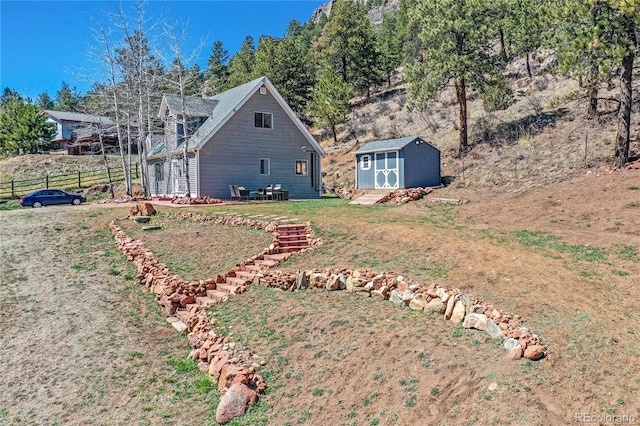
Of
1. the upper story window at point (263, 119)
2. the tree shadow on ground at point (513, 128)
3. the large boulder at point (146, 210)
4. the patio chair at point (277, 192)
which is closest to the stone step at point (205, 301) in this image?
the large boulder at point (146, 210)

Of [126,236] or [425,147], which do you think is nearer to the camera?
[126,236]

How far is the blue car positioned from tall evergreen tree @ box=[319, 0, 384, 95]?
33044mm

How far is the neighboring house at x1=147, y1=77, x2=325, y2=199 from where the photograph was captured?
23.6 meters

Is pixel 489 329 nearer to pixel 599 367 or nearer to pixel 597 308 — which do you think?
pixel 599 367

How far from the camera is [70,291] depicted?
32.9ft

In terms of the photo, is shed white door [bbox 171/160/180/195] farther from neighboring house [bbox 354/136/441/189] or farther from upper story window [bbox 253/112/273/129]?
neighboring house [bbox 354/136/441/189]

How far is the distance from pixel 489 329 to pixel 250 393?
137 inches

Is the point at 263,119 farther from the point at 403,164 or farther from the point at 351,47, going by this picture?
the point at 351,47

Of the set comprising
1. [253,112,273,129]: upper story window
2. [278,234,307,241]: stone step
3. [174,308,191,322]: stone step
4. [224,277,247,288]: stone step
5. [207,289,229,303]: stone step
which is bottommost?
[174,308,191,322]: stone step

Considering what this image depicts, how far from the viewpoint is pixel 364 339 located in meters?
6.35

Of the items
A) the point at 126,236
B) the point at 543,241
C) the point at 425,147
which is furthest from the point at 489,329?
the point at 425,147

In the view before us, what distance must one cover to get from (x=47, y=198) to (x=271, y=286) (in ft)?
69.2

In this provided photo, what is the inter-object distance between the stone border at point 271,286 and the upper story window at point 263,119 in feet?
47.2

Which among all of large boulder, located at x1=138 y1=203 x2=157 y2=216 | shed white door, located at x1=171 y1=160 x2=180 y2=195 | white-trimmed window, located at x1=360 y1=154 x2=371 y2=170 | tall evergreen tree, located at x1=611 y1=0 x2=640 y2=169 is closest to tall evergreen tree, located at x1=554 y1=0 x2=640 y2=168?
tall evergreen tree, located at x1=611 y1=0 x2=640 y2=169
